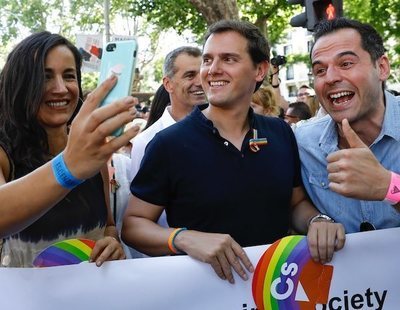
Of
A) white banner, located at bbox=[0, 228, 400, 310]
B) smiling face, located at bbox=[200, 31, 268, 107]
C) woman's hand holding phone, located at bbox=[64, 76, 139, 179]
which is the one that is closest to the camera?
woman's hand holding phone, located at bbox=[64, 76, 139, 179]

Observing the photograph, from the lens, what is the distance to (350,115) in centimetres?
270

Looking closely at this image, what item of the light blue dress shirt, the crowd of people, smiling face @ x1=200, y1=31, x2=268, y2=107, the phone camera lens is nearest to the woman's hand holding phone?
the phone camera lens

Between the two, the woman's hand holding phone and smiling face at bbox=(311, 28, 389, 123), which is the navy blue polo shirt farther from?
the woman's hand holding phone

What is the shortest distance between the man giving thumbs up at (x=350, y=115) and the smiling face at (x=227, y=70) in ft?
1.14

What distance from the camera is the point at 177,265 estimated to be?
2.27m

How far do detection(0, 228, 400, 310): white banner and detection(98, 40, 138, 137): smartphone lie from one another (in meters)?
0.80

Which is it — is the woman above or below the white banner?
above

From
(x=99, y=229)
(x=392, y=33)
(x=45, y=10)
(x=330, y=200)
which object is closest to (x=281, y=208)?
(x=330, y=200)

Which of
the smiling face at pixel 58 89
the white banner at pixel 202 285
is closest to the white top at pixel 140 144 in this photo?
the smiling face at pixel 58 89

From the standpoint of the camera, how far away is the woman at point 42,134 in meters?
2.29

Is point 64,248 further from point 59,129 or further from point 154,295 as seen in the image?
point 59,129

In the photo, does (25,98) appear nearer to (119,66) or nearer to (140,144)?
(119,66)

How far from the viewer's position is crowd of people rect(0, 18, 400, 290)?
7.43 feet

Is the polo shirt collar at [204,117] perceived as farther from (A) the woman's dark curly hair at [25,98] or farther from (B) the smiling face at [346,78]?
(A) the woman's dark curly hair at [25,98]
